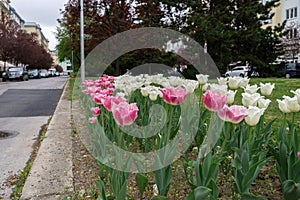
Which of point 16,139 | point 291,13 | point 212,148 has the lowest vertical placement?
point 16,139

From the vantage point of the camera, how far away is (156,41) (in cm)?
1427

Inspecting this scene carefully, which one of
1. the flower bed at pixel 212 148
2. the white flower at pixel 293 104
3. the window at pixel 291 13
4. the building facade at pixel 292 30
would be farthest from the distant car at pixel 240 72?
the white flower at pixel 293 104

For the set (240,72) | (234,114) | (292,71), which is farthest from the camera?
(240,72)

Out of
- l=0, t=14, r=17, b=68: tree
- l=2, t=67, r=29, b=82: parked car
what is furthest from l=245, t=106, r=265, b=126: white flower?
l=0, t=14, r=17, b=68: tree

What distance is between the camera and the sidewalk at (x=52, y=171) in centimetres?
223

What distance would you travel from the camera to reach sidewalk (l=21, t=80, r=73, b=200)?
2.23 m

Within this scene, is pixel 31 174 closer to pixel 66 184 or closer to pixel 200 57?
pixel 66 184

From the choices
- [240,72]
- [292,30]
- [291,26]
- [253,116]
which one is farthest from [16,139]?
[291,26]

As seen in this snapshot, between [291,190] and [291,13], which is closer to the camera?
[291,190]

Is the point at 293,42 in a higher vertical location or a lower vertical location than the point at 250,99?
higher

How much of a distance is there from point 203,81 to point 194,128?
0.49 meters

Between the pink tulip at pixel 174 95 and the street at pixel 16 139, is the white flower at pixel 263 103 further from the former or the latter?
the street at pixel 16 139

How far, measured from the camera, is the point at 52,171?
270 cm

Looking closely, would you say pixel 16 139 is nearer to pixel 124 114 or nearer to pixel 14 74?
pixel 124 114
